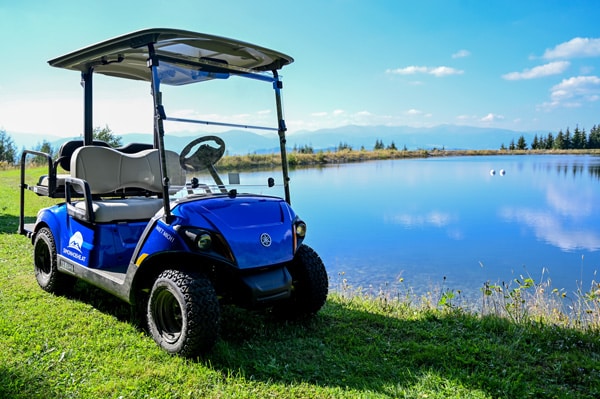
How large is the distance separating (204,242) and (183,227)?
199 mm

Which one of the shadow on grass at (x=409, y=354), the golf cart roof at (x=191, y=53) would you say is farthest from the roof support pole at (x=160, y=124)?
the shadow on grass at (x=409, y=354)

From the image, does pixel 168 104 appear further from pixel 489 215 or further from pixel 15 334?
pixel 489 215

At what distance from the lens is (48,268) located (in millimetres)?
4828

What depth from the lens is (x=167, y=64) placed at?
360 centimetres

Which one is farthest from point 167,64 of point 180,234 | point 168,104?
point 180,234

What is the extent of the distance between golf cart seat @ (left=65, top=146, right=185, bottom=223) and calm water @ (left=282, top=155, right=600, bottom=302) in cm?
339

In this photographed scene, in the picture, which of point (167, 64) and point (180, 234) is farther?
point (167, 64)

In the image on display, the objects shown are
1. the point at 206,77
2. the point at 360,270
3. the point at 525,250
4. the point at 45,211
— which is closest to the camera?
the point at 206,77

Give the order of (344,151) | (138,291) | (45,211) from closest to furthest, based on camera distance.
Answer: (138,291), (45,211), (344,151)

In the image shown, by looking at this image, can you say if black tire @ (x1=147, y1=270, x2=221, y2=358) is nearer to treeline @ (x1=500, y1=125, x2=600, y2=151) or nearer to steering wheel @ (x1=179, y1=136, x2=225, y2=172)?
steering wheel @ (x1=179, y1=136, x2=225, y2=172)

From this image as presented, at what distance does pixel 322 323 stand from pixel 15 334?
2224 millimetres

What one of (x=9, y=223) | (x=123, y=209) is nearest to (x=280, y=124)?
(x=123, y=209)

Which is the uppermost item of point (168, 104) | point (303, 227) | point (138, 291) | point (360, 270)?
point (168, 104)

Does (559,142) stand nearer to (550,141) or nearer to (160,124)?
(550,141)
